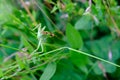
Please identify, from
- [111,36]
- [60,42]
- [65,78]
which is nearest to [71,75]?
[65,78]

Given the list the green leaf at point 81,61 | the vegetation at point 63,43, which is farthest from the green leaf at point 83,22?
the green leaf at point 81,61

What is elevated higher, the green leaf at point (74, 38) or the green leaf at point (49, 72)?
the green leaf at point (74, 38)

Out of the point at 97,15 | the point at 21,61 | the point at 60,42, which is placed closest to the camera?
the point at 21,61

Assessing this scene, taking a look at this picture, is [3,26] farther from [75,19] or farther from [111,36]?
[111,36]

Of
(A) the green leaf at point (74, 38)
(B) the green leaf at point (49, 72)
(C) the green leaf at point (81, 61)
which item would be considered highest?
(A) the green leaf at point (74, 38)

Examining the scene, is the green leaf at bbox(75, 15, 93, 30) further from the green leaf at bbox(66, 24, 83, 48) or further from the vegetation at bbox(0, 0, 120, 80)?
the green leaf at bbox(66, 24, 83, 48)

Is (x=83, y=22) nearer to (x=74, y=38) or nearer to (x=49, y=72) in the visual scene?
(x=74, y=38)

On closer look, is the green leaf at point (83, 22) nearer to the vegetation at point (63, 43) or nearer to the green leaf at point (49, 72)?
the vegetation at point (63, 43)

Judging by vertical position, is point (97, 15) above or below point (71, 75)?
above

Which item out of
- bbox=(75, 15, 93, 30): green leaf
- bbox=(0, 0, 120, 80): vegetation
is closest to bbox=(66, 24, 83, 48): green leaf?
bbox=(0, 0, 120, 80): vegetation
